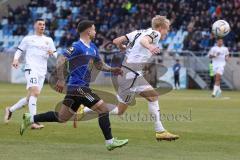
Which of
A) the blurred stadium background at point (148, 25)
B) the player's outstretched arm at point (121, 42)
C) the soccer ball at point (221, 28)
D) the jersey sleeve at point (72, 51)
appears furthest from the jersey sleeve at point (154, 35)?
the blurred stadium background at point (148, 25)

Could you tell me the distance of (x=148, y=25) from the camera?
4066 cm

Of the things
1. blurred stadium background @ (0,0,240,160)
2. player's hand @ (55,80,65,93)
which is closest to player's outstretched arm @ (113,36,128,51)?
player's hand @ (55,80,65,93)

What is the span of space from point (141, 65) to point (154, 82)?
20.4 meters

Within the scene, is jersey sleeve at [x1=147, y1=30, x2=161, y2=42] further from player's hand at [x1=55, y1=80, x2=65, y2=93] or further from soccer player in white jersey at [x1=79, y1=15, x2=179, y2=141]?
player's hand at [x1=55, y1=80, x2=65, y2=93]

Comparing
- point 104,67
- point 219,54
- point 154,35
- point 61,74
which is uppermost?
point 154,35

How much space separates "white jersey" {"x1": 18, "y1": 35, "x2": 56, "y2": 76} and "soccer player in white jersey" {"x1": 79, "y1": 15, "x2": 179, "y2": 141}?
2267 mm

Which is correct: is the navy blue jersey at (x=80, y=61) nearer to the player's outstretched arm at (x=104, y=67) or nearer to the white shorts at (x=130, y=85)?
the player's outstretched arm at (x=104, y=67)

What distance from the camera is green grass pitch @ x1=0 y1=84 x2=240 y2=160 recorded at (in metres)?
11.2

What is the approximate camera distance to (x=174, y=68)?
3831 centimetres

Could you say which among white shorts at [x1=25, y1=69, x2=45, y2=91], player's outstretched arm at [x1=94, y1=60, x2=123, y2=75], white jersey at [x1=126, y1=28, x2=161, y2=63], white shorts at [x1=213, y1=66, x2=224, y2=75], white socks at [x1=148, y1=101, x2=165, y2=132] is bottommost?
white shorts at [x1=213, y1=66, x2=224, y2=75]

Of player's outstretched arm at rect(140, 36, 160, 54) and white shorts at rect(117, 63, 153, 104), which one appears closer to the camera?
player's outstretched arm at rect(140, 36, 160, 54)

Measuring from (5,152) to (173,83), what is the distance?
90.7ft

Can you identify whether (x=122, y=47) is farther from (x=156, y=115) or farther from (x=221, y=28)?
(x=221, y=28)

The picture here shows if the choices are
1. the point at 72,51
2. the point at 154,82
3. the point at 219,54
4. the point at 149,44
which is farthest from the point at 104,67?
the point at 154,82
